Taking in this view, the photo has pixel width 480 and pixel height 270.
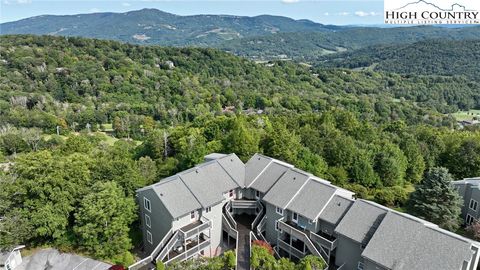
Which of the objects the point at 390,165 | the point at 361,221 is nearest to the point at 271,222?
the point at 361,221

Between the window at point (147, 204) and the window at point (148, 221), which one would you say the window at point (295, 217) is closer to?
the window at point (147, 204)

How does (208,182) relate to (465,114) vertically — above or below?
above

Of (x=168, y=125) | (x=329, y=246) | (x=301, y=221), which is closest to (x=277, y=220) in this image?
(x=301, y=221)

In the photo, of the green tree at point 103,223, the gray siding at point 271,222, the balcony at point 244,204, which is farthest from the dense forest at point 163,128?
the gray siding at point 271,222

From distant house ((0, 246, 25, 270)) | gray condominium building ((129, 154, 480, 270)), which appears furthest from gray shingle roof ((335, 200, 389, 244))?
distant house ((0, 246, 25, 270))

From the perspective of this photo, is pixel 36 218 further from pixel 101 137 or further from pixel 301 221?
pixel 101 137

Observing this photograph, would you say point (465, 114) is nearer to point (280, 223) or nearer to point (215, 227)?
point (280, 223)
